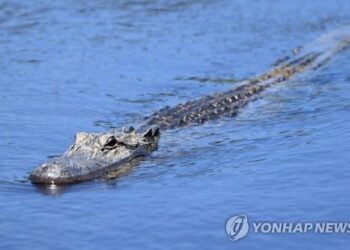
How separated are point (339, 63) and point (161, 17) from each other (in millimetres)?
6336

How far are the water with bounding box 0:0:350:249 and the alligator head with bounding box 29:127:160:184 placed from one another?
0.60 ft

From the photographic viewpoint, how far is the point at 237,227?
8359mm

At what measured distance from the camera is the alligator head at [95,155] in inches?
377

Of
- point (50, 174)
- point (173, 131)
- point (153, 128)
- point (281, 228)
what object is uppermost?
point (153, 128)

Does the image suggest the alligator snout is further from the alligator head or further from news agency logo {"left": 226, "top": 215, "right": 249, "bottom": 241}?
news agency logo {"left": 226, "top": 215, "right": 249, "bottom": 241}

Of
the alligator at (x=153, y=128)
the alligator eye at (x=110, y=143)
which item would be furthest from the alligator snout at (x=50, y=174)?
the alligator eye at (x=110, y=143)

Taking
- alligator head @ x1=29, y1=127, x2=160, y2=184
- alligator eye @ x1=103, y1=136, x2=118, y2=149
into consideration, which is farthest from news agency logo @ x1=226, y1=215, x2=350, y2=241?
alligator eye @ x1=103, y1=136, x2=118, y2=149

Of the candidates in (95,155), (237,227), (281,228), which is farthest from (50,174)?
(281,228)

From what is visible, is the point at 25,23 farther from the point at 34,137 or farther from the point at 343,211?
the point at 343,211

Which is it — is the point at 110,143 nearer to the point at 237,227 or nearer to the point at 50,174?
the point at 50,174

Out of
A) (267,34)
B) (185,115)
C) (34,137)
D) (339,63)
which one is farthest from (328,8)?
(34,137)

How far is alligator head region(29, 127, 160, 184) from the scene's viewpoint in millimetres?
9586

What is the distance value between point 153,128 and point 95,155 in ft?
4.65

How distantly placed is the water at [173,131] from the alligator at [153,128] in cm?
21
